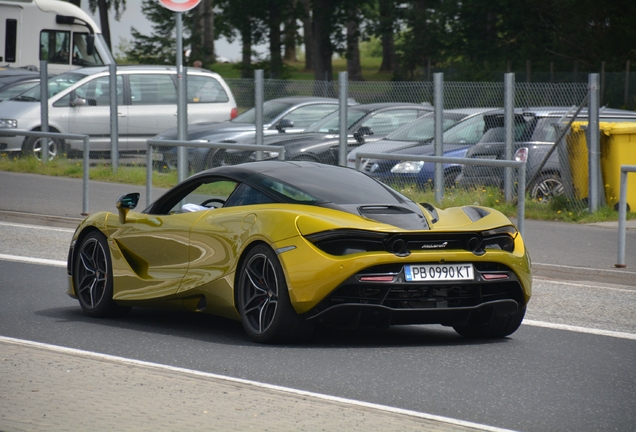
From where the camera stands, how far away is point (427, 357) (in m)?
7.07

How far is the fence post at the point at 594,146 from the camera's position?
51.6ft

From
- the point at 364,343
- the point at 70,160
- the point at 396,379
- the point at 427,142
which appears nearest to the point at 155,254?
the point at 364,343

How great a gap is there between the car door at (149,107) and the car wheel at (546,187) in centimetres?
798

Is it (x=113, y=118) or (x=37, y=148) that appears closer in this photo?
(x=37, y=148)

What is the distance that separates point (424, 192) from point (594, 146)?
294 centimetres

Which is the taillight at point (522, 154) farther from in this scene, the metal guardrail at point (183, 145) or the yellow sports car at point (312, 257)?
the yellow sports car at point (312, 257)

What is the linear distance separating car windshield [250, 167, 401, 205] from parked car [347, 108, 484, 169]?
9579mm

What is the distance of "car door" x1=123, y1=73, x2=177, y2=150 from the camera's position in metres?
21.5

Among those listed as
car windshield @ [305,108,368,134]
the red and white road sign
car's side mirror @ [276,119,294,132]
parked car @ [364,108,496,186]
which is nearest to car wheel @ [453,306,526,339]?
parked car @ [364,108,496,186]

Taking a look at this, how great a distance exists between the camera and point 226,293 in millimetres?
7352

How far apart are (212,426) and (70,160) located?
14195mm

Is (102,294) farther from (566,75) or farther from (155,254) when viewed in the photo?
(566,75)

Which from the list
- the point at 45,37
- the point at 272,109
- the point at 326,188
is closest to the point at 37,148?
the point at 272,109

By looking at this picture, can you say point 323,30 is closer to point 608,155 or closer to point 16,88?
point 16,88
